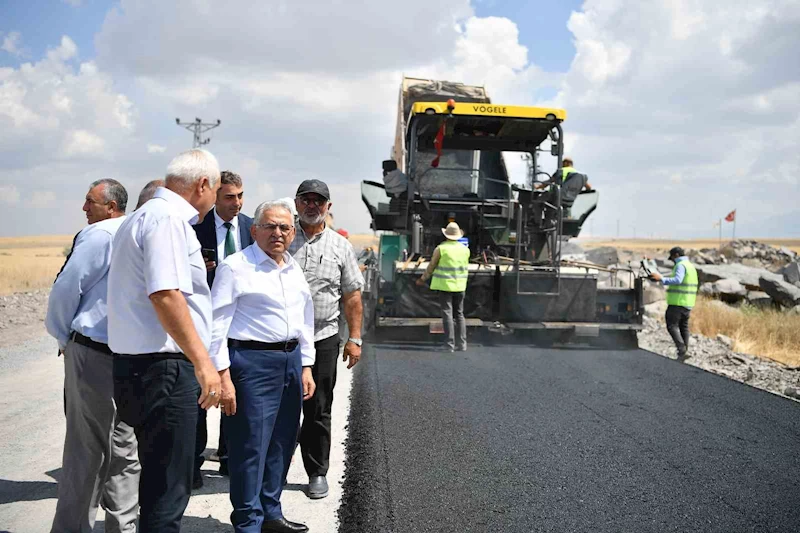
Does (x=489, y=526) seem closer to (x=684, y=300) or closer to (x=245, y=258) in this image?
(x=245, y=258)

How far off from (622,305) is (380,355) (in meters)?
3.36

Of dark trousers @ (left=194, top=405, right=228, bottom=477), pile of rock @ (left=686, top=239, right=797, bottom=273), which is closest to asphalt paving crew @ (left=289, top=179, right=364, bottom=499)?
dark trousers @ (left=194, top=405, right=228, bottom=477)

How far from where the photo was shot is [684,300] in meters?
9.26

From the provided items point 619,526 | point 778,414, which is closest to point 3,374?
point 619,526

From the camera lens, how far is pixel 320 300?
13.0ft

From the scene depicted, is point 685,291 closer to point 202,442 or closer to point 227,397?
point 202,442

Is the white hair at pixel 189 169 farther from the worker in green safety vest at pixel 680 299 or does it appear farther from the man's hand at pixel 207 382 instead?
the worker in green safety vest at pixel 680 299

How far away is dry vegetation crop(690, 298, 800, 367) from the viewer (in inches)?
408

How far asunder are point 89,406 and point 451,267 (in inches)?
237

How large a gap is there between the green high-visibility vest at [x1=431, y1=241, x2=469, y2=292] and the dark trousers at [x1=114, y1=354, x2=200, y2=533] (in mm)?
6312

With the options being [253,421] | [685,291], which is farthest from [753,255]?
[253,421]

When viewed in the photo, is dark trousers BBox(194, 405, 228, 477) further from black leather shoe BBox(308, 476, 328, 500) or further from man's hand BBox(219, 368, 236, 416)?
man's hand BBox(219, 368, 236, 416)

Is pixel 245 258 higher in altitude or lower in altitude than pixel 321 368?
higher

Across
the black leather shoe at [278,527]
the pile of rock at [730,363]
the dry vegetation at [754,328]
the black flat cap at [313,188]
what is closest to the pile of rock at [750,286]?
the dry vegetation at [754,328]
